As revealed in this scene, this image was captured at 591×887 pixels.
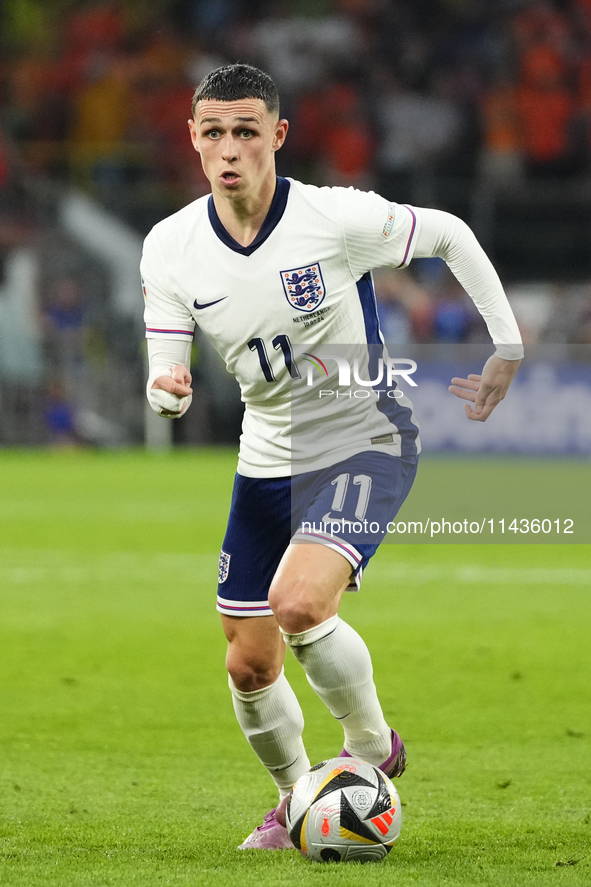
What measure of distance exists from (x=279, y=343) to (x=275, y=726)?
3.81 feet

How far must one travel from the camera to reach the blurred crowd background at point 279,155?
17.1 meters

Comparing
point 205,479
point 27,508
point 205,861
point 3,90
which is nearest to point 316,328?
point 205,861

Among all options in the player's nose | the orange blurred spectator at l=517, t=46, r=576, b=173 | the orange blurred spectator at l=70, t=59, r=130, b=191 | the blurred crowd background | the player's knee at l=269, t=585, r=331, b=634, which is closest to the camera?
the player's knee at l=269, t=585, r=331, b=634

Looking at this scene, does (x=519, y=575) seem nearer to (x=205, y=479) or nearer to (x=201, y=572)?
(x=201, y=572)

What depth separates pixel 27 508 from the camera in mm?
12188

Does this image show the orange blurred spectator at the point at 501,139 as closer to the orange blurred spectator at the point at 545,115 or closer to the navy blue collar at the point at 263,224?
the orange blurred spectator at the point at 545,115

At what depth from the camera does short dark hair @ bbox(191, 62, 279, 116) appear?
3744mm

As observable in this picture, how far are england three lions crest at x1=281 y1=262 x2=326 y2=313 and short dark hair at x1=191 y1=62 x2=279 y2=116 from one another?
0.48 meters

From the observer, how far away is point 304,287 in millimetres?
3830

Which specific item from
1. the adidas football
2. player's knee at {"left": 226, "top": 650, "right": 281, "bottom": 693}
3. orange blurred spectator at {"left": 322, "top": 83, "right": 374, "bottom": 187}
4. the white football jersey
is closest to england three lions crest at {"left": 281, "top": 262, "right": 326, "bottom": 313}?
the white football jersey

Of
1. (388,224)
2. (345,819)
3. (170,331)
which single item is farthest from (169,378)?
(345,819)

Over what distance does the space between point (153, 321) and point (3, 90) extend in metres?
17.5

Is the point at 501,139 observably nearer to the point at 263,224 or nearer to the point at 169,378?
the point at 263,224

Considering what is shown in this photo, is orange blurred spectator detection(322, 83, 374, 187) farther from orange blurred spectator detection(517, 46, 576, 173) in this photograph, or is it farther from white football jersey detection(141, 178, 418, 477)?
white football jersey detection(141, 178, 418, 477)
